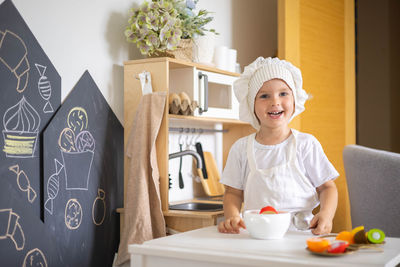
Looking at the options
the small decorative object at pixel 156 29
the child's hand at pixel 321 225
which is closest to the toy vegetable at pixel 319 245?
the child's hand at pixel 321 225

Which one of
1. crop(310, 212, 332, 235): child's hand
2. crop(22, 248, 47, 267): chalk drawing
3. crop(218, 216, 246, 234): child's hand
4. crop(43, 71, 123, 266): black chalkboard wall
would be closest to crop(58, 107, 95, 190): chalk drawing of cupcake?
crop(43, 71, 123, 266): black chalkboard wall

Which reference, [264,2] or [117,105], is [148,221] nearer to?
[117,105]

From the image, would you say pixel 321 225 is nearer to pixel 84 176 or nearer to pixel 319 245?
pixel 319 245

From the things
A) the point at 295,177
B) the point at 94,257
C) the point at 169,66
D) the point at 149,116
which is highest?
the point at 169,66

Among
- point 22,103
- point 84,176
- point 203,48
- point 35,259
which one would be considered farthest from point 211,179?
point 22,103

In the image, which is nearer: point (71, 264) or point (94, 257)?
point (71, 264)

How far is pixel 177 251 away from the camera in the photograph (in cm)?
111

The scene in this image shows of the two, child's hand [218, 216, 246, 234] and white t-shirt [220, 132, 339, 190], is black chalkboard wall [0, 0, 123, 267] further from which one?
child's hand [218, 216, 246, 234]

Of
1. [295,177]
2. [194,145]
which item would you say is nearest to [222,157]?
[194,145]

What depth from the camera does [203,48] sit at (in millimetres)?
2832

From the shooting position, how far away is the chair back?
180cm

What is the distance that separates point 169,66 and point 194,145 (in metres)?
0.66

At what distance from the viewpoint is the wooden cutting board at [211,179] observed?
3137 millimetres

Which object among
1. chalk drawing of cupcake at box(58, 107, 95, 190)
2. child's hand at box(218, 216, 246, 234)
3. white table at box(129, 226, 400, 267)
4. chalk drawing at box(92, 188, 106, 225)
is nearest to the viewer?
white table at box(129, 226, 400, 267)
